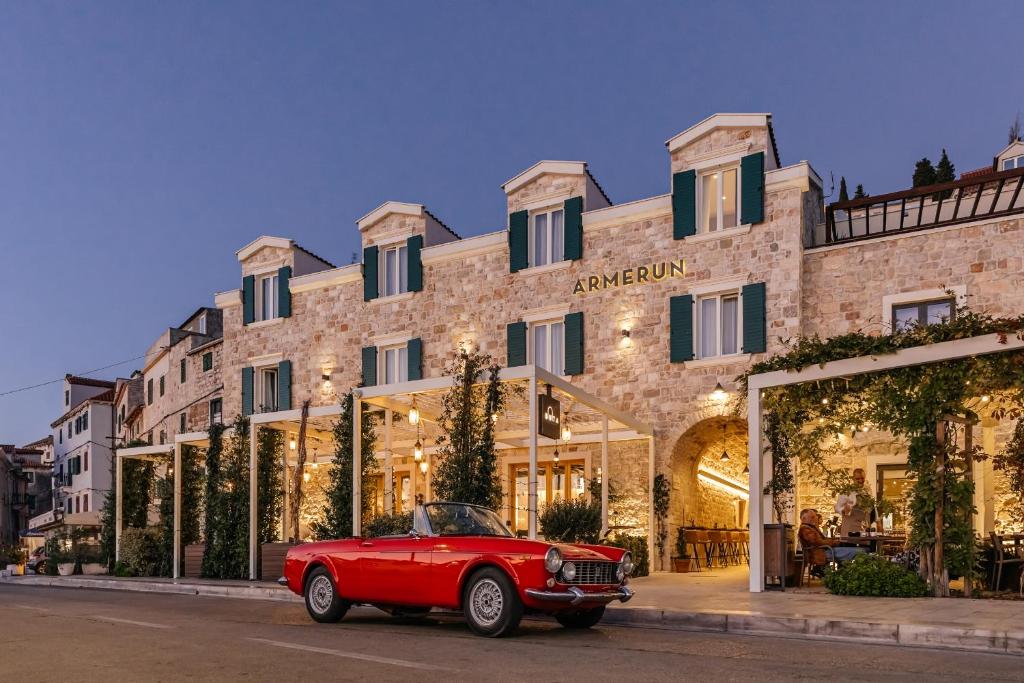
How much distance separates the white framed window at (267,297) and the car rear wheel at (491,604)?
19154 millimetres

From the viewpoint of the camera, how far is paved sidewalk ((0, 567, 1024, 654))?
875cm

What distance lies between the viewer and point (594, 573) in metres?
9.53

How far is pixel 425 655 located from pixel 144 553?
54.8ft

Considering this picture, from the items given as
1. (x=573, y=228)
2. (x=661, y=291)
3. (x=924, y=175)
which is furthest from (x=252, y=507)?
(x=924, y=175)

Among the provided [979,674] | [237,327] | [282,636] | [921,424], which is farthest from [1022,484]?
[237,327]

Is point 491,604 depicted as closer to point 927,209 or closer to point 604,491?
point 604,491

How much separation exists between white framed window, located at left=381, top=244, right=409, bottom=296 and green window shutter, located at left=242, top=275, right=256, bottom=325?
4826 millimetres

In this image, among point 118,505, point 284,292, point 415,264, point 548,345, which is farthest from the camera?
point 284,292

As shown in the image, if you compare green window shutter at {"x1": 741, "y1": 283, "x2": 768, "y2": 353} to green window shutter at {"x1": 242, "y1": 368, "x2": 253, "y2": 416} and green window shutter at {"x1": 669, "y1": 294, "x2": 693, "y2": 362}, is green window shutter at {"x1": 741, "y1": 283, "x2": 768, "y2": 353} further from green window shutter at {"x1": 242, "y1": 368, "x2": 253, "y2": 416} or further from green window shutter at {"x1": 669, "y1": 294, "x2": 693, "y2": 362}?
green window shutter at {"x1": 242, "y1": 368, "x2": 253, "y2": 416}

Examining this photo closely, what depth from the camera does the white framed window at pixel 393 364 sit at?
24531mm

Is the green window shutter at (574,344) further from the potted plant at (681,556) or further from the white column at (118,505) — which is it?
the white column at (118,505)

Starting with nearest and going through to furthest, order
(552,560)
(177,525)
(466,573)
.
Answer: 1. (552,560)
2. (466,573)
3. (177,525)

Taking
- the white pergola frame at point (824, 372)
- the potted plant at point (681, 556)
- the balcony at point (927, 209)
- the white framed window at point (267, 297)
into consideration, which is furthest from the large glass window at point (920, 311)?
the white framed window at point (267, 297)

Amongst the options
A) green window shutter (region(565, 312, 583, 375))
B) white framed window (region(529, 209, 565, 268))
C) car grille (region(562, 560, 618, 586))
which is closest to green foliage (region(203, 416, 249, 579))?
green window shutter (region(565, 312, 583, 375))
